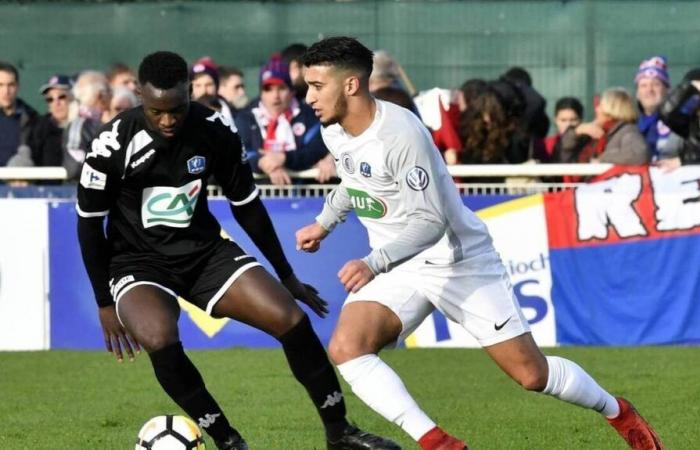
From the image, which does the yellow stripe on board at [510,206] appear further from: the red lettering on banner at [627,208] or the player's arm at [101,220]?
the player's arm at [101,220]

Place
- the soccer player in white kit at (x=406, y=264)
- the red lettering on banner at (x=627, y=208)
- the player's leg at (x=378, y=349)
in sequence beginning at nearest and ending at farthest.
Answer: the soccer player in white kit at (x=406, y=264)
the player's leg at (x=378, y=349)
the red lettering on banner at (x=627, y=208)

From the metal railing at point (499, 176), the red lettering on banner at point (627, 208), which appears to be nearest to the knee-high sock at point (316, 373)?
the metal railing at point (499, 176)

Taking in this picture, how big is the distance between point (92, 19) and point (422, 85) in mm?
3564

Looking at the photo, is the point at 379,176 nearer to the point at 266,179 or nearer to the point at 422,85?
the point at 266,179

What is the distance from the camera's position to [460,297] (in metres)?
8.02

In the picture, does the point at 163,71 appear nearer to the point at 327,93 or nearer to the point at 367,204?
the point at 327,93

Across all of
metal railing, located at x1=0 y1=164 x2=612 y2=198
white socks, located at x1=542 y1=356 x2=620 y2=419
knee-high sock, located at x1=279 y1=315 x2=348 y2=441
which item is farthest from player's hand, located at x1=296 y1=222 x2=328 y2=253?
metal railing, located at x1=0 y1=164 x2=612 y2=198

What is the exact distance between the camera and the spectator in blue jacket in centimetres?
1440

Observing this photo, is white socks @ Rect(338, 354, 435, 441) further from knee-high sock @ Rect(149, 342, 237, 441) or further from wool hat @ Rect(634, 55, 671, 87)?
wool hat @ Rect(634, 55, 671, 87)

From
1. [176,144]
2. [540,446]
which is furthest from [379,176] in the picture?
[540,446]

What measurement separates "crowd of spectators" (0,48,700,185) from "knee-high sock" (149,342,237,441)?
5.73 metres

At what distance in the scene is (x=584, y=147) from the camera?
48.8 ft

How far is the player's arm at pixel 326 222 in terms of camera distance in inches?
325

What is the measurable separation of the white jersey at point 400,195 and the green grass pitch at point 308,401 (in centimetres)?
150
